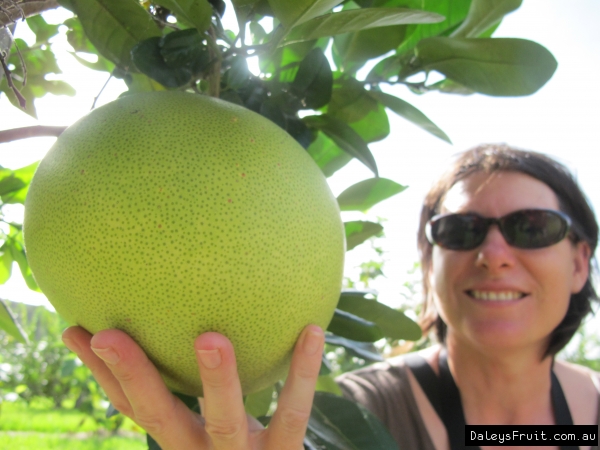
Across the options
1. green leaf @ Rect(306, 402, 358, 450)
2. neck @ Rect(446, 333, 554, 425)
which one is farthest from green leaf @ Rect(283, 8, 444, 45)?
neck @ Rect(446, 333, 554, 425)

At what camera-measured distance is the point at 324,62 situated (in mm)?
645

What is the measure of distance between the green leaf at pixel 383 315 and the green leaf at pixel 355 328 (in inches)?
1.3

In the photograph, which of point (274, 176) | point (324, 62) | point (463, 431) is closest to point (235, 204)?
point (274, 176)

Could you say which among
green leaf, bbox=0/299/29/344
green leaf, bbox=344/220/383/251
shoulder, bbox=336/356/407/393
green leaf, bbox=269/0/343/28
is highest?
green leaf, bbox=269/0/343/28

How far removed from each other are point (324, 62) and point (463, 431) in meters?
1.38

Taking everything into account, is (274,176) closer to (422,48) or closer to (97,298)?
(97,298)

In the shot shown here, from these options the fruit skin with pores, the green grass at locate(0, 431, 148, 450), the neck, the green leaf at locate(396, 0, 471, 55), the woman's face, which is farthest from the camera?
the green grass at locate(0, 431, 148, 450)

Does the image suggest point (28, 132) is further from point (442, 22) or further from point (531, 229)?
point (531, 229)

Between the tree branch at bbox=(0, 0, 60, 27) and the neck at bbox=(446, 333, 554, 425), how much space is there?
1569 millimetres

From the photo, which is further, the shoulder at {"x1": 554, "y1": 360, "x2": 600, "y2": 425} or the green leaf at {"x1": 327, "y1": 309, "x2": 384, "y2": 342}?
the shoulder at {"x1": 554, "y1": 360, "x2": 600, "y2": 425}

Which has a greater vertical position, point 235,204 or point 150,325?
point 235,204

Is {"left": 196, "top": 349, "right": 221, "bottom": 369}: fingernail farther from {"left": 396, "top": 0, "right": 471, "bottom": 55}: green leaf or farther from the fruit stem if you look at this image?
{"left": 396, "top": 0, "right": 471, "bottom": 55}: green leaf

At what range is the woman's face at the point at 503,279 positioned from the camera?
148 centimetres

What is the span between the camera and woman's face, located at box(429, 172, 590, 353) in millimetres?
1479
